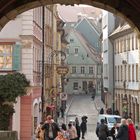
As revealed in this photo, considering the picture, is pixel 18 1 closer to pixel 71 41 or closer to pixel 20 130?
pixel 20 130

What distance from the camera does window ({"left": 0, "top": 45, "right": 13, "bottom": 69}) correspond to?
32.1 meters

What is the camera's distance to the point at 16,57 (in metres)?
32.3

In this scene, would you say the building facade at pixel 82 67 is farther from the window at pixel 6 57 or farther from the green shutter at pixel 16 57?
the window at pixel 6 57

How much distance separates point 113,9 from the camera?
11117 mm

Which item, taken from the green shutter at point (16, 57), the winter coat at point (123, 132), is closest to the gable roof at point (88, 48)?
the green shutter at point (16, 57)

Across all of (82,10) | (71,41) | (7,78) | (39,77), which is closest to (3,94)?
(7,78)

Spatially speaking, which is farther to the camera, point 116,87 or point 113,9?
point 116,87

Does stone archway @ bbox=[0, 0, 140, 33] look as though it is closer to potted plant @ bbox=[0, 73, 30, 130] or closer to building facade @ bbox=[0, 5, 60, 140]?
potted plant @ bbox=[0, 73, 30, 130]

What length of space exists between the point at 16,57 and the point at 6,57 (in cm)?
54

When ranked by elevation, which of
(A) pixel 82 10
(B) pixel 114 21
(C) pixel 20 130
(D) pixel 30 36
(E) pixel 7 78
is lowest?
(C) pixel 20 130

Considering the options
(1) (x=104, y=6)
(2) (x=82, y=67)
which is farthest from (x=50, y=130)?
(2) (x=82, y=67)

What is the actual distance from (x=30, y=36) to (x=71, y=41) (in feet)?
238

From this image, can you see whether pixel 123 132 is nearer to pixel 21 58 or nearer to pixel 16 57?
pixel 16 57

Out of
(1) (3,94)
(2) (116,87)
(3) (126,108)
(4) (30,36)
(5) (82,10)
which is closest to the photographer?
(1) (3,94)
